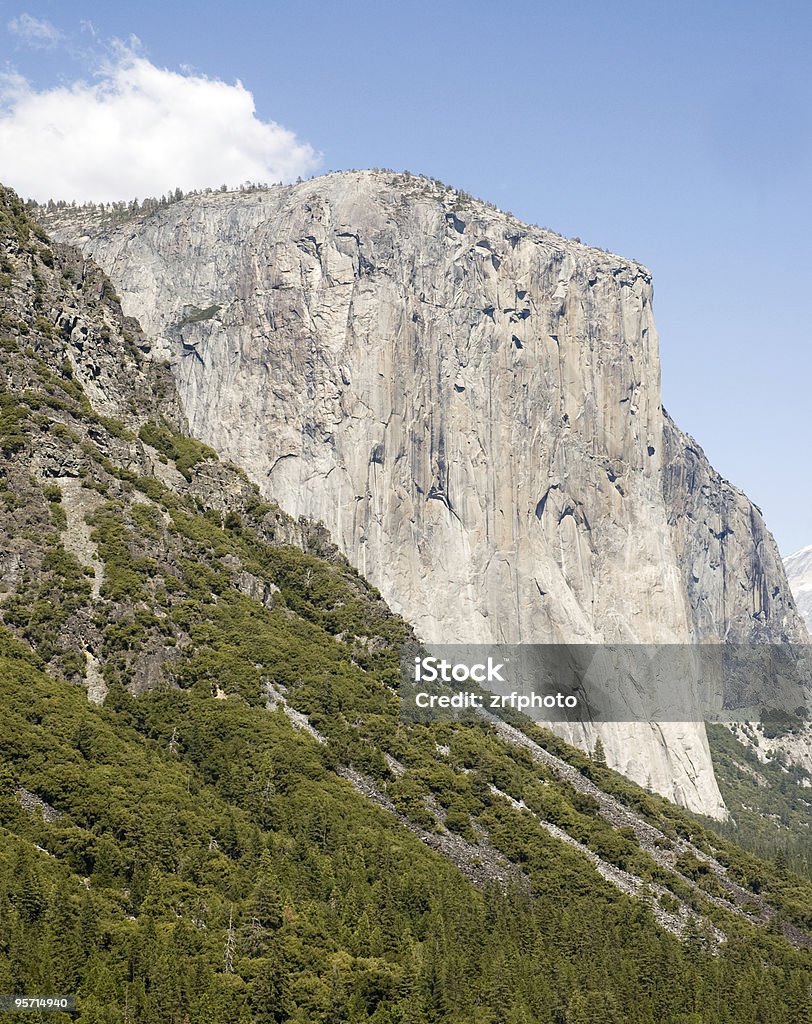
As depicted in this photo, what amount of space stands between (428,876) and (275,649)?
92.2 ft

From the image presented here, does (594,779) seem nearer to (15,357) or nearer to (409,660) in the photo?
(409,660)

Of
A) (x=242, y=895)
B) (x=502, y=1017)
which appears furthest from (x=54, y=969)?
(x=502, y=1017)

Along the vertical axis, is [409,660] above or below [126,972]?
above

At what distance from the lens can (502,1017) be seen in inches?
3120

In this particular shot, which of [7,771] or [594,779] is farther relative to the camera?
[594,779]

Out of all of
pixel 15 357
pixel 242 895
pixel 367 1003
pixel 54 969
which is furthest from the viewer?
pixel 15 357

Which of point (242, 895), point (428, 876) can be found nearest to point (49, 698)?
point (242, 895)

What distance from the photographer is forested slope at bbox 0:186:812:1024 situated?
7788cm

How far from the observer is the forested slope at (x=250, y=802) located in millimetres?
77875

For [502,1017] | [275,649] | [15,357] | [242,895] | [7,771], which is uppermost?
[15,357]

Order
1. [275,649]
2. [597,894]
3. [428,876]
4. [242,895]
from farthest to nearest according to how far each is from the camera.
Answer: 1. [275,649]
2. [597,894]
3. [428,876]
4. [242,895]

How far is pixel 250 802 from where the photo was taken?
97.6 m

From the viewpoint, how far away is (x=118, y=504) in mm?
120562

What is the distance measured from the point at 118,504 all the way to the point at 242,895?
4569 cm
